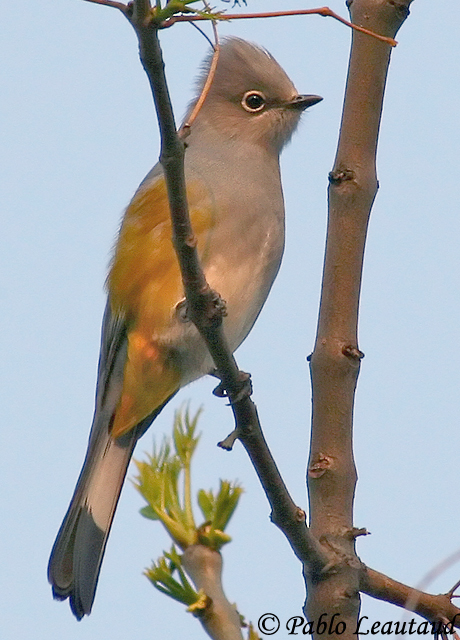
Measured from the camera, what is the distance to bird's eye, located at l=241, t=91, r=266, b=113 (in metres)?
5.27

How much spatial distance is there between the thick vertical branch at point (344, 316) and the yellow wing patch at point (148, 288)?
4.23 feet

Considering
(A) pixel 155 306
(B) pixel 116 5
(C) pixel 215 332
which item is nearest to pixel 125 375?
(A) pixel 155 306

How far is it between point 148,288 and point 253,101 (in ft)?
5.36

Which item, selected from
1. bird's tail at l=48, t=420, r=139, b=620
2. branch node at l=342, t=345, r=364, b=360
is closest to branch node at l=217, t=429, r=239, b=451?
branch node at l=342, t=345, r=364, b=360

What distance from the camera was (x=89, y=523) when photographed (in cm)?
438

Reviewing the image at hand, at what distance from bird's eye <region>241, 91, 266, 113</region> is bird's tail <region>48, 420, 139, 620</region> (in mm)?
1952

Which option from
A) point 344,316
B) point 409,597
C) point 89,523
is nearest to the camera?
point 409,597

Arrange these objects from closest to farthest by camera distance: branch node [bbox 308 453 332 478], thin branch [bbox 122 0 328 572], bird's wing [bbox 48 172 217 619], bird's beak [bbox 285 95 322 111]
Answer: thin branch [bbox 122 0 328 572], branch node [bbox 308 453 332 478], bird's wing [bbox 48 172 217 619], bird's beak [bbox 285 95 322 111]

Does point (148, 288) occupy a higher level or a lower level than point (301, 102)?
lower

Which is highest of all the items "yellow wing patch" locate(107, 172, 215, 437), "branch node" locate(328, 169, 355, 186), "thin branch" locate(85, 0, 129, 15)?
"yellow wing patch" locate(107, 172, 215, 437)

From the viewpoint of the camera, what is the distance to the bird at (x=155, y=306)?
416 cm

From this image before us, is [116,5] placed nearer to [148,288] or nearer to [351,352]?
[351,352]

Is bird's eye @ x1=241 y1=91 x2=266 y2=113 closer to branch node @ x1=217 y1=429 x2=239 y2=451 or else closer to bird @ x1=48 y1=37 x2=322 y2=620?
bird @ x1=48 y1=37 x2=322 y2=620

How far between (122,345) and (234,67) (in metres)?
1.82
